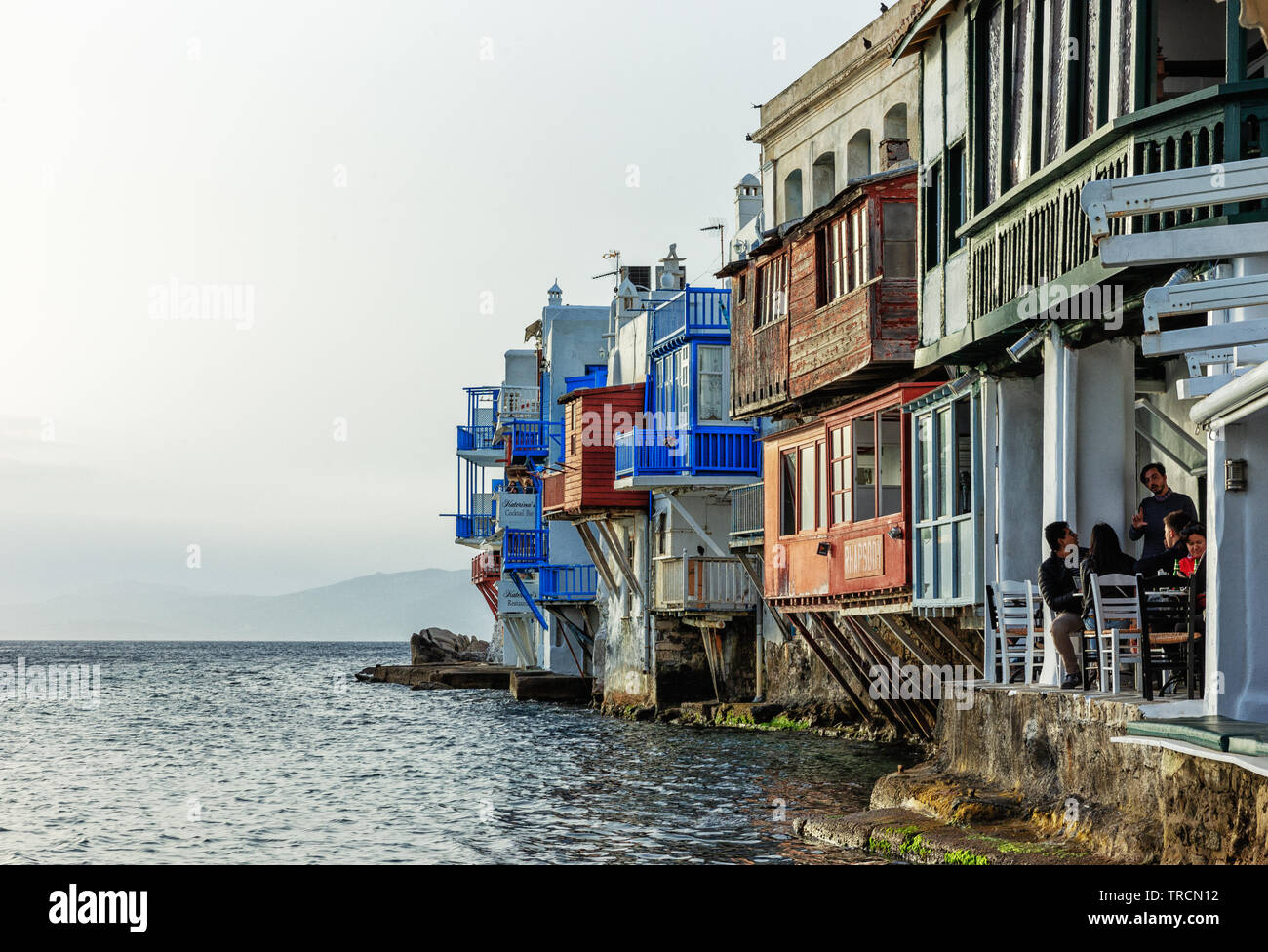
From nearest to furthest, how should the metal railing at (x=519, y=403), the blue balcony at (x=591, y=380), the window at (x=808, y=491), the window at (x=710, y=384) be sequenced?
the window at (x=808, y=491), the window at (x=710, y=384), the blue balcony at (x=591, y=380), the metal railing at (x=519, y=403)

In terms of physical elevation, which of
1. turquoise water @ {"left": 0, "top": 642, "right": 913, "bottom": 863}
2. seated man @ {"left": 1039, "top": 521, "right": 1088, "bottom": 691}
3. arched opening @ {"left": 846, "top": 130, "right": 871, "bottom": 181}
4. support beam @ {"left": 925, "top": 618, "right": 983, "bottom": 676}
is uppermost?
arched opening @ {"left": 846, "top": 130, "right": 871, "bottom": 181}

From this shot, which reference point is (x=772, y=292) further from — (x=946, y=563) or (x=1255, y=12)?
(x=1255, y=12)

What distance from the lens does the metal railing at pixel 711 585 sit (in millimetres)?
37250

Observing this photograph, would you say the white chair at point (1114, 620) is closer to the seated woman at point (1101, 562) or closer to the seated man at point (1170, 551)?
the seated woman at point (1101, 562)

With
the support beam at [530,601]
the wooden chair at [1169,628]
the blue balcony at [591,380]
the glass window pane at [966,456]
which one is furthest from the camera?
the support beam at [530,601]

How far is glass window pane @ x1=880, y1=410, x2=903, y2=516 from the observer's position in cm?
2405

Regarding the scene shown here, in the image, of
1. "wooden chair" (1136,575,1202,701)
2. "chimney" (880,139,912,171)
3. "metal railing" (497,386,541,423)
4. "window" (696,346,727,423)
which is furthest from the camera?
"metal railing" (497,386,541,423)

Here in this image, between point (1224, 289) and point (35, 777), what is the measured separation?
25382mm

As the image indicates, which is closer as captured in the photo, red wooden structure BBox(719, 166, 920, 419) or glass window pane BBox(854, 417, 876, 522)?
red wooden structure BBox(719, 166, 920, 419)

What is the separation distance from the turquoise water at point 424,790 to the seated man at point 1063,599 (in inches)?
107

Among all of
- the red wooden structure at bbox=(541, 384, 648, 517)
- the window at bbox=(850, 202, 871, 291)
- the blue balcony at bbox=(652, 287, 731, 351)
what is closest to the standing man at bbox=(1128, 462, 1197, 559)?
the window at bbox=(850, 202, 871, 291)

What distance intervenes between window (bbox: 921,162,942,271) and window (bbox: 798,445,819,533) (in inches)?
200

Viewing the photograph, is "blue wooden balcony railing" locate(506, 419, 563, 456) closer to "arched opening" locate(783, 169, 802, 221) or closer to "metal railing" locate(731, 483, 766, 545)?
"arched opening" locate(783, 169, 802, 221)

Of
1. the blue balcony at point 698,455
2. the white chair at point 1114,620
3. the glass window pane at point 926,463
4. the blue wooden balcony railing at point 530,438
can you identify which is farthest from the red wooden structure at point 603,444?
the white chair at point 1114,620
